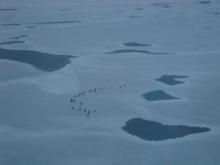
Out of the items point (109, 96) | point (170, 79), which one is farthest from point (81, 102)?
point (170, 79)

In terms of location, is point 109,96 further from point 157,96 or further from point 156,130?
point 156,130

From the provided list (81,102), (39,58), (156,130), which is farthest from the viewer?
(39,58)

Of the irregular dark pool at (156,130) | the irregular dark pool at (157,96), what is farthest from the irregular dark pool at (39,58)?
the irregular dark pool at (156,130)

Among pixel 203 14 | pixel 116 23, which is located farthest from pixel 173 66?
pixel 203 14

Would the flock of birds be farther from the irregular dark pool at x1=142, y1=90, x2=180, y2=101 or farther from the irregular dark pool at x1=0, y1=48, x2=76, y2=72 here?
the irregular dark pool at x1=0, y1=48, x2=76, y2=72

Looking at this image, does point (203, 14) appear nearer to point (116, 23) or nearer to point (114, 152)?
point (116, 23)

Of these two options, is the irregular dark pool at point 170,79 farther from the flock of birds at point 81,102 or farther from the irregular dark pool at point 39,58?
the irregular dark pool at point 39,58
